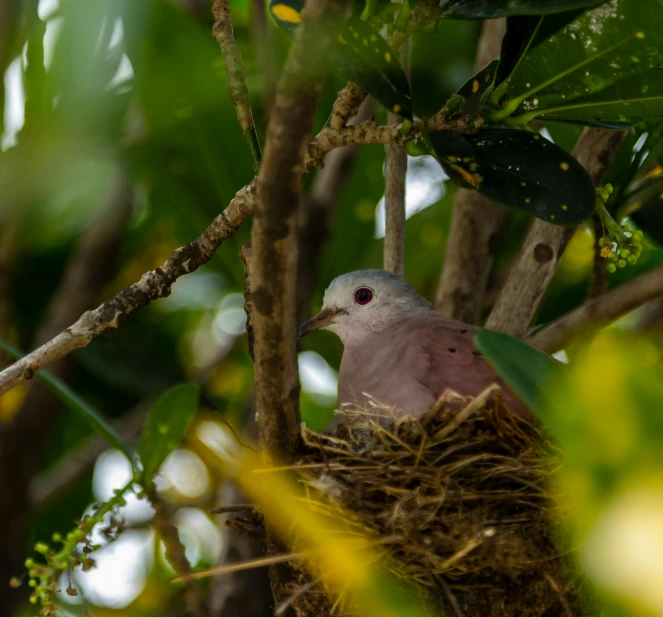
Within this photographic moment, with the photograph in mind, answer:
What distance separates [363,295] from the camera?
260 centimetres

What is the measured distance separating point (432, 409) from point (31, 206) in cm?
155

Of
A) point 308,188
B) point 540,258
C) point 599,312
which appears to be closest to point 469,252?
point 540,258

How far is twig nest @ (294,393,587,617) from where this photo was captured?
167 centimetres

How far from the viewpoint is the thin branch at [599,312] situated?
2336 millimetres

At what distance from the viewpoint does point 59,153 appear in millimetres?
2568

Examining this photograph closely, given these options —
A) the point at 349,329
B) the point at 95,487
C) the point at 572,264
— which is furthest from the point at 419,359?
the point at 95,487

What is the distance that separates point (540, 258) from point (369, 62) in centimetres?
93

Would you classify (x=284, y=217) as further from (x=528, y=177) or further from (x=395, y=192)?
(x=395, y=192)

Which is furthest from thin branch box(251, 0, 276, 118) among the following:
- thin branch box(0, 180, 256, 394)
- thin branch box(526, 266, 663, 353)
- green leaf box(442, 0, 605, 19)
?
thin branch box(526, 266, 663, 353)

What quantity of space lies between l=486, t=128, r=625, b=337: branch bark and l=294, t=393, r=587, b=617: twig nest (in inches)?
20.9

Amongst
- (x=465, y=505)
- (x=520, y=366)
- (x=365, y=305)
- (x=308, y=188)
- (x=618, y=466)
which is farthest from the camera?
(x=308, y=188)

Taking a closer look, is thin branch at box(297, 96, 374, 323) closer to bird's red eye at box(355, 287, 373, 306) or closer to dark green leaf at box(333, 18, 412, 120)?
bird's red eye at box(355, 287, 373, 306)

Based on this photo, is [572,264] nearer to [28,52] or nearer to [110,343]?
[110,343]

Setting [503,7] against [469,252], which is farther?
[469,252]
